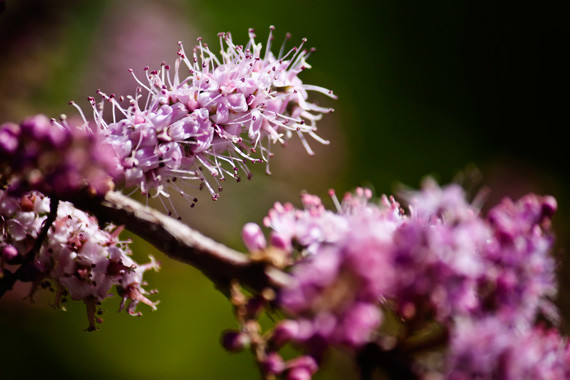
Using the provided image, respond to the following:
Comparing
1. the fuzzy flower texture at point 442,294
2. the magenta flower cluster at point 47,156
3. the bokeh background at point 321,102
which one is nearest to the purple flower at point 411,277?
the fuzzy flower texture at point 442,294

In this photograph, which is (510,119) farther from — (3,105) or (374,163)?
(3,105)

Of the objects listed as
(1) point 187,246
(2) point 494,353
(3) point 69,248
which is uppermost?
(2) point 494,353

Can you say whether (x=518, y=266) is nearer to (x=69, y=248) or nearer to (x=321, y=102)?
(x=69, y=248)

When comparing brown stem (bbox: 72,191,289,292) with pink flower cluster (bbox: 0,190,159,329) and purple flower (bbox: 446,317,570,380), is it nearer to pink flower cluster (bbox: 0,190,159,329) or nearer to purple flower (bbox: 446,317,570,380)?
pink flower cluster (bbox: 0,190,159,329)

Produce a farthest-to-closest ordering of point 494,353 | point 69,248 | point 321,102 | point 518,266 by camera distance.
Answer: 1. point 321,102
2. point 69,248
3. point 518,266
4. point 494,353

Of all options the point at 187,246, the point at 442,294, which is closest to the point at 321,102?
the point at 187,246

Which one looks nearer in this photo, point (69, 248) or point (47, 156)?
point (47, 156)
